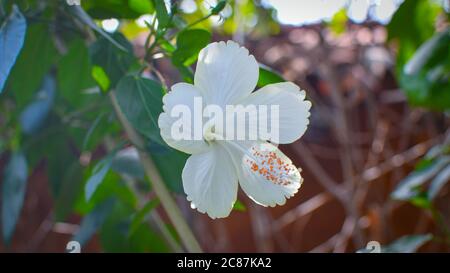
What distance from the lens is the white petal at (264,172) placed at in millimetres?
503

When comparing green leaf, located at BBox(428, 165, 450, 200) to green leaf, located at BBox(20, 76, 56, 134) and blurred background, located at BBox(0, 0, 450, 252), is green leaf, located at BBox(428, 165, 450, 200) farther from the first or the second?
green leaf, located at BBox(20, 76, 56, 134)

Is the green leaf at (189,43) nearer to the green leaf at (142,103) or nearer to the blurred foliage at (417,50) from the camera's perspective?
the green leaf at (142,103)

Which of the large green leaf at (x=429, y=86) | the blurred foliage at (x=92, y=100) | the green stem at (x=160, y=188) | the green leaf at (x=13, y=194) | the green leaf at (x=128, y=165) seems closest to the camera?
the blurred foliage at (x=92, y=100)

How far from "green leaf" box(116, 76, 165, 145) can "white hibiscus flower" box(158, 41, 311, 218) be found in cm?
7

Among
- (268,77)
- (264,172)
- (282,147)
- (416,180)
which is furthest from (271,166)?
(282,147)

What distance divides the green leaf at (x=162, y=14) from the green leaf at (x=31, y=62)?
0.31 m

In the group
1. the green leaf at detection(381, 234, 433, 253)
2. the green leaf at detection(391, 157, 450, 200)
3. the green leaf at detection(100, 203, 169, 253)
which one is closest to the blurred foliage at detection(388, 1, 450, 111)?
the green leaf at detection(391, 157, 450, 200)

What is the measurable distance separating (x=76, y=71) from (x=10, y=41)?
32 cm

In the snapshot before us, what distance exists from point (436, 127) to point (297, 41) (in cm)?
48

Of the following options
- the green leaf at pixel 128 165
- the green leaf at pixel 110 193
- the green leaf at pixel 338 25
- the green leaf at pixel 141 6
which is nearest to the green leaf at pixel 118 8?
the green leaf at pixel 141 6
